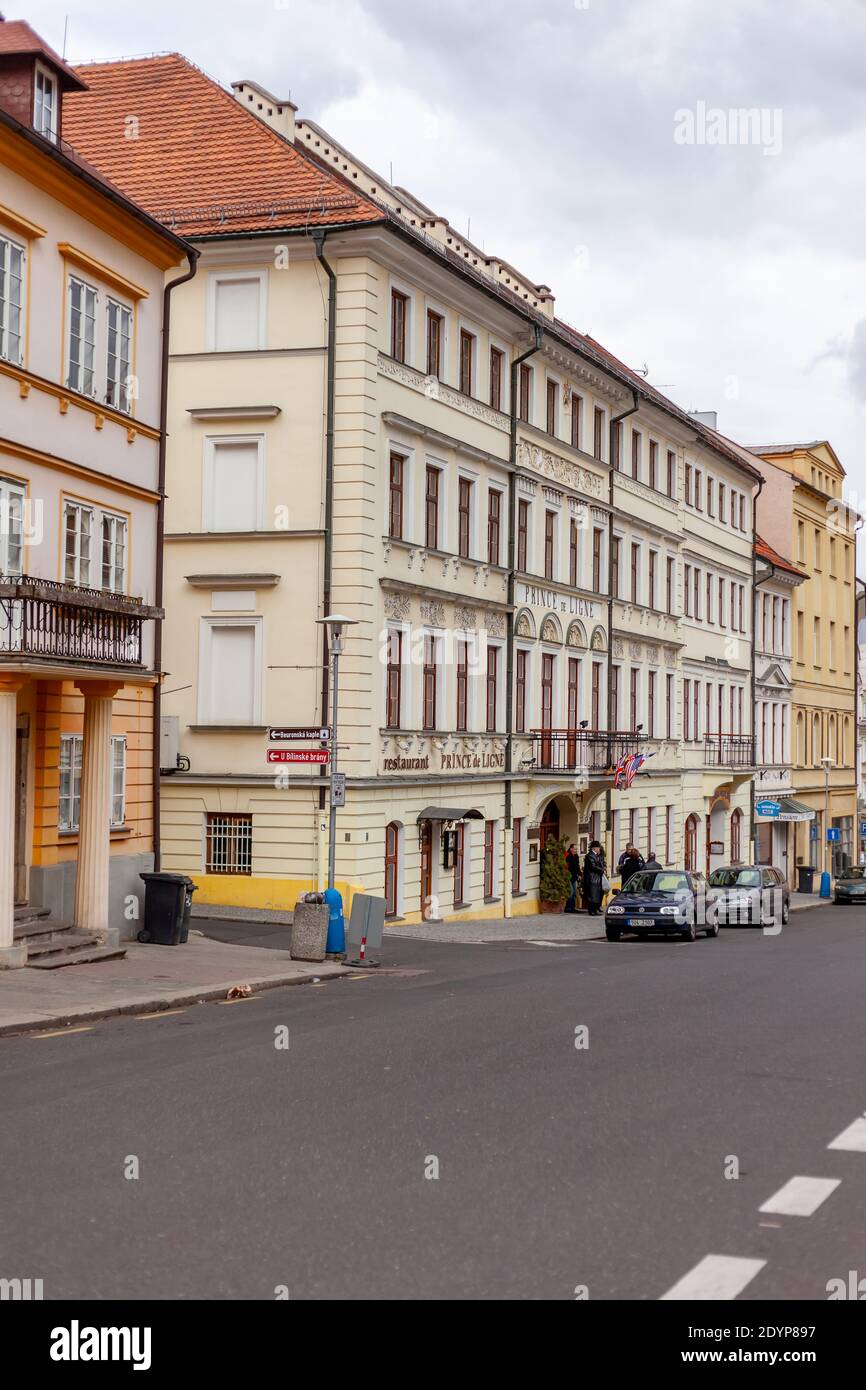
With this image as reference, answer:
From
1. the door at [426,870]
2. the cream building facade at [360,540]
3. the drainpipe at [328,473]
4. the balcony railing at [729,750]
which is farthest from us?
the balcony railing at [729,750]

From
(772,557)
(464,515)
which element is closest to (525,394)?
(464,515)

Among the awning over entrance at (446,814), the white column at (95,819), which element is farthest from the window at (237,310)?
the white column at (95,819)

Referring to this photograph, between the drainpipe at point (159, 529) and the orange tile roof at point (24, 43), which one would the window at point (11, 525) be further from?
the orange tile roof at point (24, 43)

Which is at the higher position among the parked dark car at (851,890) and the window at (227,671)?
the window at (227,671)

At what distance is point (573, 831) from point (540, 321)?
12304mm

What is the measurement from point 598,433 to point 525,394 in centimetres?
586

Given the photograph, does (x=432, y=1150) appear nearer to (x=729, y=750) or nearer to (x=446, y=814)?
(x=446, y=814)

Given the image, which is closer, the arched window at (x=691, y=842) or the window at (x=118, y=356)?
the window at (x=118, y=356)

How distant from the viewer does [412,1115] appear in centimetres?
1072

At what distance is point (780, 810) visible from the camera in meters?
60.1

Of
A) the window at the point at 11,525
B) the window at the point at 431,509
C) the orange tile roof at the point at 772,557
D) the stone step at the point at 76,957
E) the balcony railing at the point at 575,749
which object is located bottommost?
the stone step at the point at 76,957

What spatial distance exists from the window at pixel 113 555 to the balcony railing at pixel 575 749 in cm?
1602

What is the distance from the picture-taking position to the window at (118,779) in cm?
2491

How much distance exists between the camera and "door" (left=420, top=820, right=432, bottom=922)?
33312mm
